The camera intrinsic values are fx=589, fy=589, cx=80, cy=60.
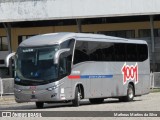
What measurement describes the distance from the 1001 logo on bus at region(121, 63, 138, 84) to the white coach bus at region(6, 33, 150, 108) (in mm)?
335

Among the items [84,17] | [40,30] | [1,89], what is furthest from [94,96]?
[40,30]

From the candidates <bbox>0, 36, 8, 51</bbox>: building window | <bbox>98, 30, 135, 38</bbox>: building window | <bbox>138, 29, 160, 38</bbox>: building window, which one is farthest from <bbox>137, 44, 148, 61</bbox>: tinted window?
<bbox>0, 36, 8, 51</bbox>: building window

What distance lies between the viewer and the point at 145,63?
110 feet

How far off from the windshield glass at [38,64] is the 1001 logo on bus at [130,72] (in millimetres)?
6639

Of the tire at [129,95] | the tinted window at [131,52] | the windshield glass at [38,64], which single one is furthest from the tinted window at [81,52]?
the tire at [129,95]

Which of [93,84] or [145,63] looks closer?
[93,84]

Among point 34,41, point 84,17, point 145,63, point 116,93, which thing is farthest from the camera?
point 84,17

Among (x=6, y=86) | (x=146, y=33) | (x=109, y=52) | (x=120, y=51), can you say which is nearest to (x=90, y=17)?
(x=146, y=33)

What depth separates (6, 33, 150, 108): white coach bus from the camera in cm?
2544

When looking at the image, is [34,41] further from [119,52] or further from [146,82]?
[146,82]

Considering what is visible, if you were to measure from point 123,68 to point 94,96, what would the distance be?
10.9ft

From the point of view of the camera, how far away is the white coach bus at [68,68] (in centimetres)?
2544

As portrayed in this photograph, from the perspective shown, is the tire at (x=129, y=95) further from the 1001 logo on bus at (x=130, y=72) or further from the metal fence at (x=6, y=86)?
the metal fence at (x=6, y=86)

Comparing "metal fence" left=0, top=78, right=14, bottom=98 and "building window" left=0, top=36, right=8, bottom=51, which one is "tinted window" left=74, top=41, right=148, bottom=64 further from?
"building window" left=0, top=36, right=8, bottom=51
